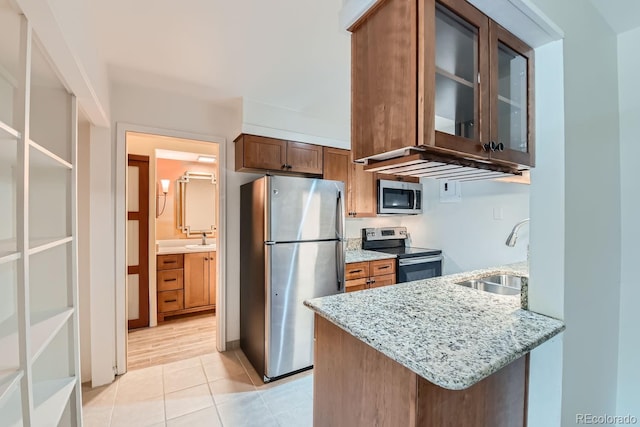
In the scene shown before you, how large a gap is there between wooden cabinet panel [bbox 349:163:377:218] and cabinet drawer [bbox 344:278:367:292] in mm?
760

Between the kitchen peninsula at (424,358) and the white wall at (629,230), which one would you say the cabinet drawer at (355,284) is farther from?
the white wall at (629,230)

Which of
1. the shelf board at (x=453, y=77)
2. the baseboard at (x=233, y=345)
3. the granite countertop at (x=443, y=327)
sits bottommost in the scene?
the baseboard at (x=233, y=345)

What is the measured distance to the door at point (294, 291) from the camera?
7.36 ft

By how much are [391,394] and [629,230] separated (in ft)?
5.06

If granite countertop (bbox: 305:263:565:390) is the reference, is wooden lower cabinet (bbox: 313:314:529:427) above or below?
below

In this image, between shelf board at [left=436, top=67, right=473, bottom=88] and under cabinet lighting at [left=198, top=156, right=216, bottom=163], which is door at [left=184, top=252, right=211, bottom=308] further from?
shelf board at [left=436, top=67, right=473, bottom=88]

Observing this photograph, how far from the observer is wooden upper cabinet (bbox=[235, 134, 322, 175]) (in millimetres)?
2512

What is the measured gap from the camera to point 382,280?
299 cm

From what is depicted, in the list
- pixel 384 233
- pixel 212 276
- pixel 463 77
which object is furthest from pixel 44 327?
pixel 384 233

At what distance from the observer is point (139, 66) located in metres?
2.01

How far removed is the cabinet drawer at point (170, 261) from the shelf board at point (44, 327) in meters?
2.07

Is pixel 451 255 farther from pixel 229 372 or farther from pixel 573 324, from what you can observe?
pixel 229 372

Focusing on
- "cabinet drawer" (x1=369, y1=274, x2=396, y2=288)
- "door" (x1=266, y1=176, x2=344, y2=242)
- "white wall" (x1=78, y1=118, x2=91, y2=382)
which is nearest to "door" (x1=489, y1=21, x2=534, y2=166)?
"door" (x1=266, y1=176, x2=344, y2=242)

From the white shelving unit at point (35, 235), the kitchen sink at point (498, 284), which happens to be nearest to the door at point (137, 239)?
the white shelving unit at point (35, 235)
